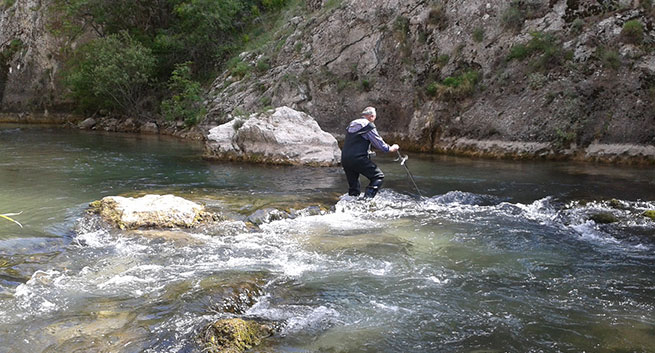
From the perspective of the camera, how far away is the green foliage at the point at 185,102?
3175 cm

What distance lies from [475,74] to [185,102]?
1778cm

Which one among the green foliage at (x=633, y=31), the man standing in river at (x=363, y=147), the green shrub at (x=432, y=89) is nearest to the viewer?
the man standing in river at (x=363, y=147)

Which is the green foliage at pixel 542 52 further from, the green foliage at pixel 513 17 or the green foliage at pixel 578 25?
the green foliage at pixel 513 17

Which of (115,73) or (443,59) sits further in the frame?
(115,73)

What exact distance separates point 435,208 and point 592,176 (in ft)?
21.2

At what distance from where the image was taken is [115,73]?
33.8 metres

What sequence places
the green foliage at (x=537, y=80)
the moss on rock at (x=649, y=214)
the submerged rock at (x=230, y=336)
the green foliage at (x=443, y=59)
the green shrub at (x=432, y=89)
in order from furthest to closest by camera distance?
1. the green foliage at (x=443, y=59)
2. the green shrub at (x=432, y=89)
3. the green foliage at (x=537, y=80)
4. the moss on rock at (x=649, y=214)
5. the submerged rock at (x=230, y=336)

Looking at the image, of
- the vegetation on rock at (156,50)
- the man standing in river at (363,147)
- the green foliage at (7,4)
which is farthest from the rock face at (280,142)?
the green foliage at (7,4)

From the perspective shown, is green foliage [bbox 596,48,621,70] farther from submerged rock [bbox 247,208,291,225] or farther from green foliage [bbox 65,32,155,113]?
green foliage [bbox 65,32,155,113]

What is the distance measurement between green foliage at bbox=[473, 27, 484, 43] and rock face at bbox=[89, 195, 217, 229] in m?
16.0

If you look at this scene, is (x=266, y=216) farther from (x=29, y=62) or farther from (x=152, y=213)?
(x=29, y=62)

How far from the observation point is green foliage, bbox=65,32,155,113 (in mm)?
33875

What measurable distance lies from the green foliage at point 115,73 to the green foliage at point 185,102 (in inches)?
90.8

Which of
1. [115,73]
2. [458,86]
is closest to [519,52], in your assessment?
[458,86]
